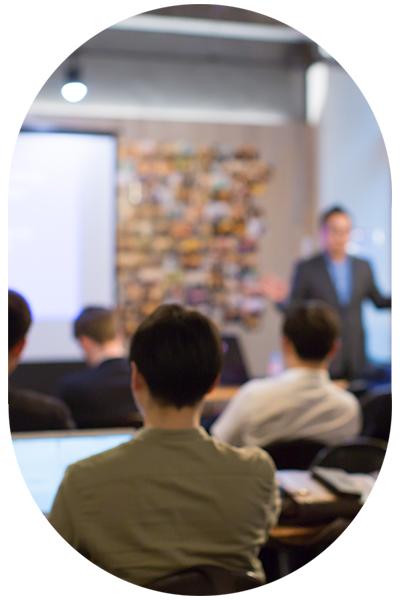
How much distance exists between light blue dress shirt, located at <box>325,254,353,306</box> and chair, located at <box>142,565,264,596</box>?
2.82 metres

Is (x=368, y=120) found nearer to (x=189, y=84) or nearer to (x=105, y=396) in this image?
(x=189, y=84)

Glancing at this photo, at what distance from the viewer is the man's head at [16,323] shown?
1.52 meters

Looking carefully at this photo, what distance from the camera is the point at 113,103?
4621 millimetres

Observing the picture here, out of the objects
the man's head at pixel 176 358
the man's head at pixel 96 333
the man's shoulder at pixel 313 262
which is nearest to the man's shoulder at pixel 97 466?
the man's head at pixel 176 358

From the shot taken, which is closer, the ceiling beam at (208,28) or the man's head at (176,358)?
the man's head at (176,358)

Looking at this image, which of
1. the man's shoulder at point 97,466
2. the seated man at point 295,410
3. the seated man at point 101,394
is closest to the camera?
the man's shoulder at point 97,466

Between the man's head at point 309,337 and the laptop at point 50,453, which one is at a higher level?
the man's head at point 309,337

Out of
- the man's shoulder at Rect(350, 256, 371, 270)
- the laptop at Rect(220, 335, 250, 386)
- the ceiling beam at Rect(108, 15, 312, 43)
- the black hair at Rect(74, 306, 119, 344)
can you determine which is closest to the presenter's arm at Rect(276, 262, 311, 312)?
the man's shoulder at Rect(350, 256, 371, 270)

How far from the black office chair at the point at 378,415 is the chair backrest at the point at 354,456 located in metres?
0.63

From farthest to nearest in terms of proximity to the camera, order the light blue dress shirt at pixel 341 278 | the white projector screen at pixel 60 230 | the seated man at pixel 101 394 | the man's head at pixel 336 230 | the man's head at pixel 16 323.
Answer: the white projector screen at pixel 60 230 → the light blue dress shirt at pixel 341 278 → the man's head at pixel 336 230 → the seated man at pixel 101 394 → the man's head at pixel 16 323

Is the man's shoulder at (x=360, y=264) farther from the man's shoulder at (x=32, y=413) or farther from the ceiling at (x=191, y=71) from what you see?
the man's shoulder at (x=32, y=413)

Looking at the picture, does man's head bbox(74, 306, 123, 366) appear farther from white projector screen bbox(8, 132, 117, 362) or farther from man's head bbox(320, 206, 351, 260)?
white projector screen bbox(8, 132, 117, 362)

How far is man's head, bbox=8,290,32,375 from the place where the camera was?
1.52m

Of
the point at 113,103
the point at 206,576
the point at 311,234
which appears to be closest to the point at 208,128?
the point at 113,103
